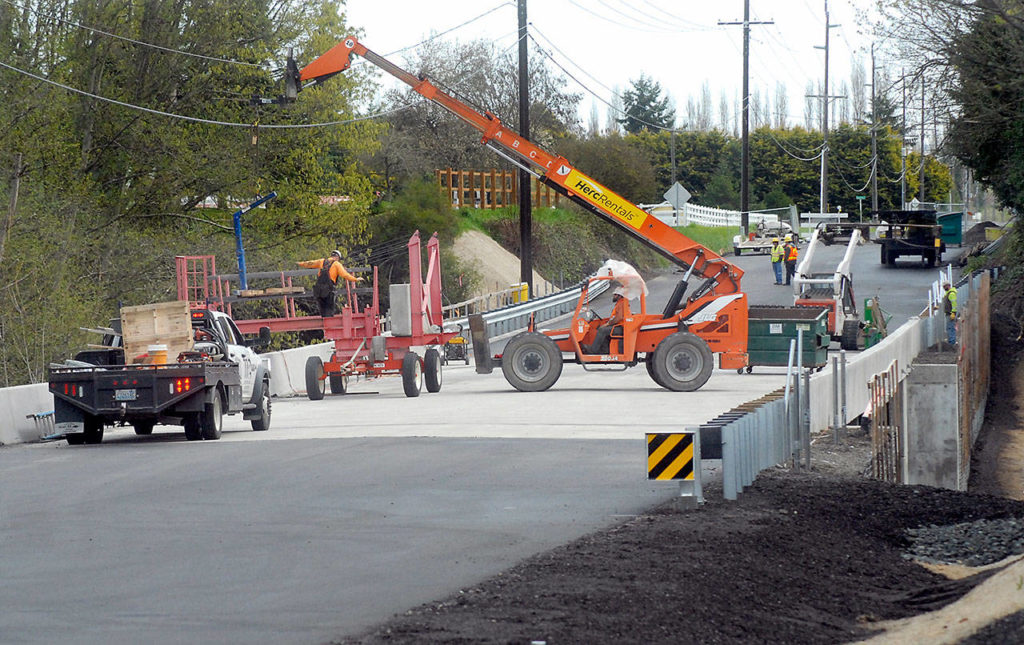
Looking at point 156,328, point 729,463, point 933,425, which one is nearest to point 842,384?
point 933,425

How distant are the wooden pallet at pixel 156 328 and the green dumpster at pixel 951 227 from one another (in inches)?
1926

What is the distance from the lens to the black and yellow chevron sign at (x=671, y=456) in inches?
454

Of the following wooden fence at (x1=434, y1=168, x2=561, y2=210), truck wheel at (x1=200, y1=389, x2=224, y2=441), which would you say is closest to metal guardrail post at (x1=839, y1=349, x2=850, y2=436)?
truck wheel at (x1=200, y1=389, x2=224, y2=441)

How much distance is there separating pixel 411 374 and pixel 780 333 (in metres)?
8.61

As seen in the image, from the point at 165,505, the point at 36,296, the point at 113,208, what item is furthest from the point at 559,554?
the point at 113,208

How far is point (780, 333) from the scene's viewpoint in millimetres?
28906

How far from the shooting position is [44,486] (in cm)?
1404

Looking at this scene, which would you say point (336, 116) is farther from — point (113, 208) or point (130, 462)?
point (130, 462)

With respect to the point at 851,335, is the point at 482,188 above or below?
above

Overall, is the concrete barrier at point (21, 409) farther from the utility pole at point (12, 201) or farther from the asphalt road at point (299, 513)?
the utility pole at point (12, 201)

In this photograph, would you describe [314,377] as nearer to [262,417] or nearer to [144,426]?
[262,417]

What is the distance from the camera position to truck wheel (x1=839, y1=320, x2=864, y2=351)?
3369 centimetres

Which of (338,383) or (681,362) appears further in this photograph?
(338,383)

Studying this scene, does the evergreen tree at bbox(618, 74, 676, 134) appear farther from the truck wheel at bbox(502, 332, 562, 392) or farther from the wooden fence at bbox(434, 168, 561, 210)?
the truck wheel at bbox(502, 332, 562, 392)
